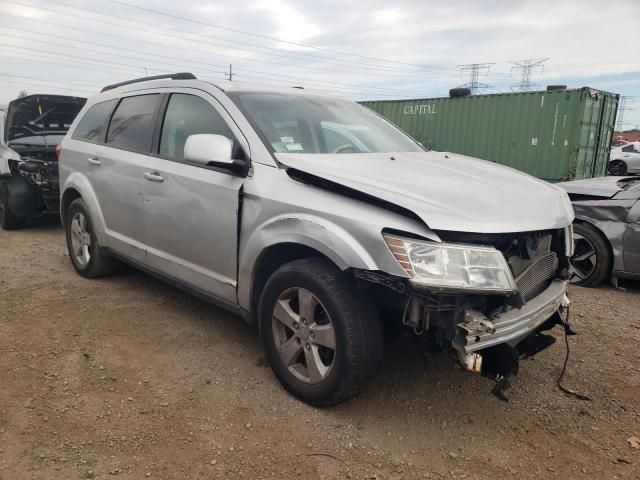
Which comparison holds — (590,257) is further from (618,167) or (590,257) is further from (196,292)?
(618,167)

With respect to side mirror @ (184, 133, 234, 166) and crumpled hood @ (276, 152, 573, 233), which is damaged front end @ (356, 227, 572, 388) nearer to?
crumpled hood @ (276, 152, 573, 233)

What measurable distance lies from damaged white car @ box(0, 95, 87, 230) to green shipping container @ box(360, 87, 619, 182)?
10630 millimetres

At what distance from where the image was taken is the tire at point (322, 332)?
2.53 metres

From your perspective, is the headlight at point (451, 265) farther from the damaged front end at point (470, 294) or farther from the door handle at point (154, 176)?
the door handle at point (154, 176)

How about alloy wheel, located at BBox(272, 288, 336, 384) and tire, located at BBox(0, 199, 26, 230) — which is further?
tire, located at BBox(0, 199, 26, 230)

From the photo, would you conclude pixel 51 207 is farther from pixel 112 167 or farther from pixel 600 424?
pixel 600 424

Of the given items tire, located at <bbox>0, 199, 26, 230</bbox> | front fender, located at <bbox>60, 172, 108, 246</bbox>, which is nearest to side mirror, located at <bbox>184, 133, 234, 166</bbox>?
front fender, located at <bbox>60, 172, 108, 246</bbox>

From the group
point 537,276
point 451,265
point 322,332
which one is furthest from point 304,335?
point 537,276

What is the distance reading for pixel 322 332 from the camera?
2.67 metres

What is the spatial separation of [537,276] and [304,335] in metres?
1.30

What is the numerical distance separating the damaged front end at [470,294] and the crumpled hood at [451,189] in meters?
0.08

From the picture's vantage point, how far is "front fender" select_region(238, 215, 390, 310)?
2449 millimetres

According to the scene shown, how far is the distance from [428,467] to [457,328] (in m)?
0.69

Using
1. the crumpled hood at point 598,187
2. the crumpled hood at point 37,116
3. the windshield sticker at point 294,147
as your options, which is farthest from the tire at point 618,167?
the windshield sticker at point 294,147
